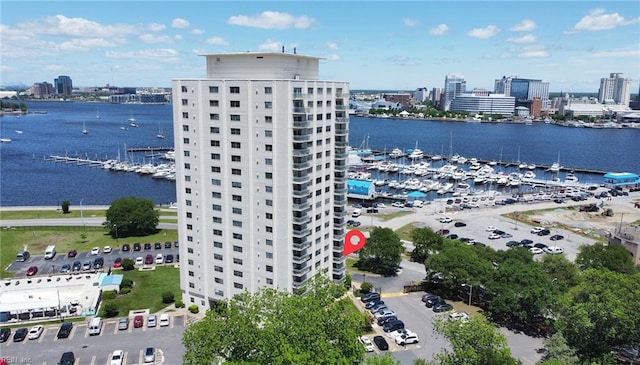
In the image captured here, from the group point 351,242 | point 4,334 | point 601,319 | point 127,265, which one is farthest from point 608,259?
point 4,334

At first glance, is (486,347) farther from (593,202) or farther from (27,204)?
(27,204)

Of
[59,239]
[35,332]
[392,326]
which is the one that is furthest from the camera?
[59,239]

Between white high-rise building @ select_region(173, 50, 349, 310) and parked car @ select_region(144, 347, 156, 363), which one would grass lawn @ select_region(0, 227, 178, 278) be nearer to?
white high-rise building @ select_region(173, 50, 349, 310)

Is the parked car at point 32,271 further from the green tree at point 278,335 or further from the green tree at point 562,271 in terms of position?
the green tree at point 562,271

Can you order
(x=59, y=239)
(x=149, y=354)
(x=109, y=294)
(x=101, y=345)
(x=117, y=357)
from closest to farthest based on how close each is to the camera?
(x=117, y=357) → (x=149, y=354) → (x=101, y=345) → (x=109, y=294) → (x=59, y=239)

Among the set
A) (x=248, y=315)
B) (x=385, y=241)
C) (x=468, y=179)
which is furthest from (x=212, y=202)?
(x=468, y=179)

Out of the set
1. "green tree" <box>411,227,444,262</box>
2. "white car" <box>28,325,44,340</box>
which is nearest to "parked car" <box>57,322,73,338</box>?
"white car" <box>28,325,44,340</box>

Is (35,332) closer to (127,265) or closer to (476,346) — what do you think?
(127,265)
